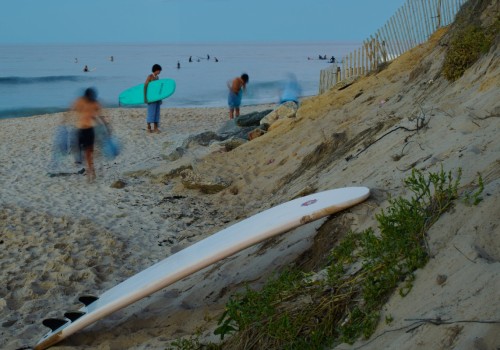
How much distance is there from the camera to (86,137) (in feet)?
35.5

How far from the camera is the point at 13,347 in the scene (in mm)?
4941

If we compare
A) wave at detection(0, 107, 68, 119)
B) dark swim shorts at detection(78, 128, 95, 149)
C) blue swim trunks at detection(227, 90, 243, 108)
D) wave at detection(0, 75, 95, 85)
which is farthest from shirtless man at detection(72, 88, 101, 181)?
wave at detection(0, 75, 95, 85)

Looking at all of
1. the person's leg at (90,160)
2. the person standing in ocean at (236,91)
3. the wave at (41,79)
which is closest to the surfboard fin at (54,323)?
the person's leg at (90,160)

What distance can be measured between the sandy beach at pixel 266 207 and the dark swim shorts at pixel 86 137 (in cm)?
73

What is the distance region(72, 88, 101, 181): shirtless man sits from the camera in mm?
10562

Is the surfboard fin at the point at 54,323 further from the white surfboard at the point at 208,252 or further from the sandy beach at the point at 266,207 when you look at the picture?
the sandy beach at the point at 266,207

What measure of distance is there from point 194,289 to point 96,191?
5.68m


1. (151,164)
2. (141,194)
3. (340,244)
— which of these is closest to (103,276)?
(340,244)

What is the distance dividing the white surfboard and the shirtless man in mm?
6096

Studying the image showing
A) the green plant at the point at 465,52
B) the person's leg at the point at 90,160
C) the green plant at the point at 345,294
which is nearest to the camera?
the green plant at the point at 345,294

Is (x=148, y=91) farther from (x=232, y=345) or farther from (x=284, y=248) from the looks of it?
(x=232, y=345)

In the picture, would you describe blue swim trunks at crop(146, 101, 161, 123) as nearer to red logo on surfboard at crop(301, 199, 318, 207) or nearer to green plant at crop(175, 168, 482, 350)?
red logo on surfboard at crop(301, 199, 318, 207)

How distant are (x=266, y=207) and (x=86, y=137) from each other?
414 centimetres

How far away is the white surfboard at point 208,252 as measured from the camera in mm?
4598
